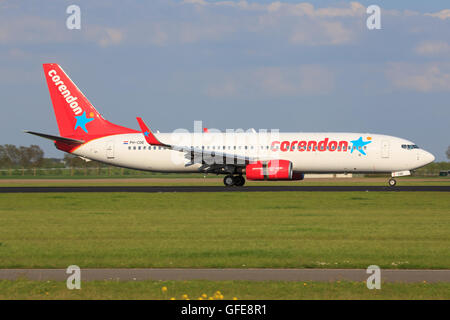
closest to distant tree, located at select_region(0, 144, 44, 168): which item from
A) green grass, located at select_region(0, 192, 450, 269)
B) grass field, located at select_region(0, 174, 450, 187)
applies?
grass field, located at select_region(0, 174, 450, 187)

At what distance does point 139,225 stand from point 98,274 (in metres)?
9.38

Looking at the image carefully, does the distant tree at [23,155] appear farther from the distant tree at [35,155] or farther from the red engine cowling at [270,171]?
the red engine cowling at [270,171]

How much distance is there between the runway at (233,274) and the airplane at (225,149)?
Result: 29869mm

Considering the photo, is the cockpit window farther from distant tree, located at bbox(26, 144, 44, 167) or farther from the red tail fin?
distant tree, located at bbox(26, 144, 44, 167)

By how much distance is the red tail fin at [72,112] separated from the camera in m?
49.2

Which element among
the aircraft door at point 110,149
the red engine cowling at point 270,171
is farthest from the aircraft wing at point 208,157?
the aircraft door at point 110,149

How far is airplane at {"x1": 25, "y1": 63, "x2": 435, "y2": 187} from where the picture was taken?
4541 centimetres

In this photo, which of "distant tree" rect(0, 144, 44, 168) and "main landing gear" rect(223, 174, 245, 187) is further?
"distant tree" rect(0, 144, 44, 168)

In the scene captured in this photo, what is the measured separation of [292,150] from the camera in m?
45.6

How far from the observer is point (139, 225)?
22.3 metres

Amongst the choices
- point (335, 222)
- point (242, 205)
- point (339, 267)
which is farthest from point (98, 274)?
point (242, 205)

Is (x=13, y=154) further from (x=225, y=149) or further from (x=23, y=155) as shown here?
(x=225, y=149)
